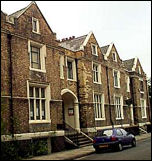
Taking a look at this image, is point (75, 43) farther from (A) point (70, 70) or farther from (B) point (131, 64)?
(B) point (131, 64)

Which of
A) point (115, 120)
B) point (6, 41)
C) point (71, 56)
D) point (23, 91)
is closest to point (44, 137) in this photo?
point (23, 91)

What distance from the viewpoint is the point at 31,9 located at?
20.8m

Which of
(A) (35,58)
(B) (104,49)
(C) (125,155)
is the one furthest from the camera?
(B) (104,49)

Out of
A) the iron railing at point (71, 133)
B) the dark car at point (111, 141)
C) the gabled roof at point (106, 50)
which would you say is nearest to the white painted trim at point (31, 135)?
the iron railing at point (71, 133)

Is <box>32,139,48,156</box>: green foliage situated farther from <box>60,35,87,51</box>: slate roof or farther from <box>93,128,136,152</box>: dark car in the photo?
<box>60,35,87,51</box>: slate roof

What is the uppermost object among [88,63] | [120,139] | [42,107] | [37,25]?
[37,25]

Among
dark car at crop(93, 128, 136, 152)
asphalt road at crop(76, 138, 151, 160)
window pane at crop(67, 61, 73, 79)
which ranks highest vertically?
window pane at crop(67, 61, 73, 79)

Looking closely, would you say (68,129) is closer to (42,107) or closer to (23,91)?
(42,107)

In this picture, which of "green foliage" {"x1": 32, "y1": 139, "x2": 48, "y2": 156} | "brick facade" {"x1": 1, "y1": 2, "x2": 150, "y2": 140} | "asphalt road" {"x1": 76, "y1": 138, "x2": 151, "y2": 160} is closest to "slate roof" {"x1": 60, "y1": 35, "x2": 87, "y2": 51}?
"brick facade" {"x1": 1, "y1": 2, "x2": 150, "y2": 140}

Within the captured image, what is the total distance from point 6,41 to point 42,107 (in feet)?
17.0

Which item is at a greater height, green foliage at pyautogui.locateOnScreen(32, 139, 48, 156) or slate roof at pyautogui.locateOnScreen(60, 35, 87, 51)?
slate roof at pyautogui.locateOnScreen(60, 35, 87, 51)

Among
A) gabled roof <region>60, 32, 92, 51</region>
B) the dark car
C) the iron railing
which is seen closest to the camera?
the dark car

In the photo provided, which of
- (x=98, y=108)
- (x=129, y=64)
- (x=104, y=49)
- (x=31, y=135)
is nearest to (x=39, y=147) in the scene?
(x=31, y=135)

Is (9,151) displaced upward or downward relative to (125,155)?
upward
